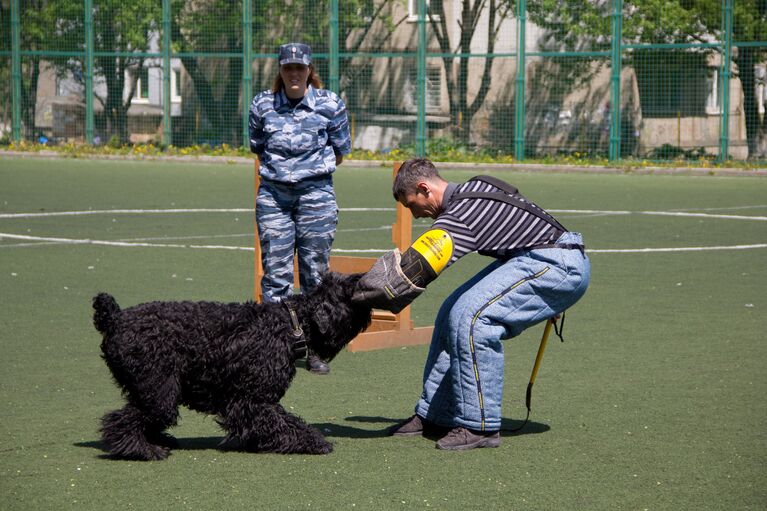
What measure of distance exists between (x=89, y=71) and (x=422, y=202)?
30832mm

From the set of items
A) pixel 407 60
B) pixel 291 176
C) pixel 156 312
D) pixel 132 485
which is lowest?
pixel 132 485

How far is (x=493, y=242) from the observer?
6746 mm

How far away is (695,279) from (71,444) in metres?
7.74

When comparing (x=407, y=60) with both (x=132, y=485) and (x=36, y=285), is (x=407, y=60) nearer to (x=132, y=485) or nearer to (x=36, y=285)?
(x=36, y=285)

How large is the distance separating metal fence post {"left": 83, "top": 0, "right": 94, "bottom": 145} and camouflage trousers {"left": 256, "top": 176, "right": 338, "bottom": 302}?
27.9 meters

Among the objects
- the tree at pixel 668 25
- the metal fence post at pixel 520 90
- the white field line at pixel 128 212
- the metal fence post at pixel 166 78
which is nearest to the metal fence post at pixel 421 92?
the metal fence post at pixel 520 90

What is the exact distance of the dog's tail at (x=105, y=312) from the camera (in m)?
6.30

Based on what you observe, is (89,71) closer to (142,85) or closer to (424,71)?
(142,85)

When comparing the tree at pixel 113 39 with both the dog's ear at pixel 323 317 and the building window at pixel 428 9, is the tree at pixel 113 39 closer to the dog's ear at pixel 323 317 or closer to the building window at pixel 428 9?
the building window at pixel 428 9

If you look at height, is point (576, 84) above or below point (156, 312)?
above

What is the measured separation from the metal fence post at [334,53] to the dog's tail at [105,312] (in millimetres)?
27699

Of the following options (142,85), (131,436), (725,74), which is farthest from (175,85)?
(131,436)

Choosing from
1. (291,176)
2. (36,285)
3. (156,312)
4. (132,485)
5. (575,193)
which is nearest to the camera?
(132,485)

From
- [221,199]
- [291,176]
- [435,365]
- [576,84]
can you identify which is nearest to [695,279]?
[291,176]
